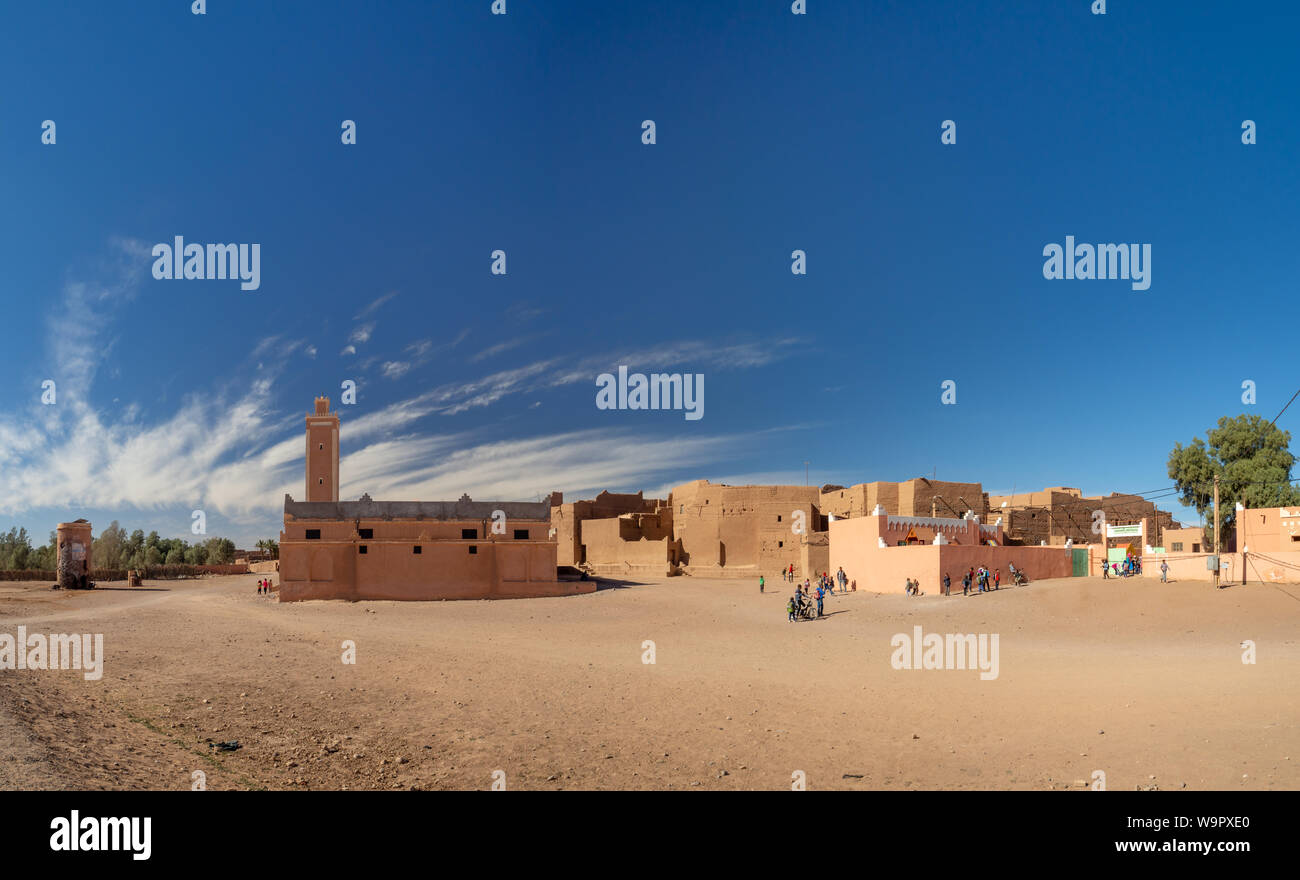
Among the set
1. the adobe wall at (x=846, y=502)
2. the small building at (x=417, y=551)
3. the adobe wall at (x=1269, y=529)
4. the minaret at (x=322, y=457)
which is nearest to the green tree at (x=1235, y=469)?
the adobe wall at (x=1269, y=529)

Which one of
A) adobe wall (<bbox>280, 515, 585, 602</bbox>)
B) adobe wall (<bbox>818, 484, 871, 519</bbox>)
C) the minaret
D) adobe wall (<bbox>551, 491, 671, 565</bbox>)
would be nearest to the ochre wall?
adobe wall (<bbox>818, 484, 871, 519</bbox>)

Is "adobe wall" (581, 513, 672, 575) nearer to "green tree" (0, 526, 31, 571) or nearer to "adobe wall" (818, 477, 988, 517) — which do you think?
"adobe wall" (818, 477, 988, 517)

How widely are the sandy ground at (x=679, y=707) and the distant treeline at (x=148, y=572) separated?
146 ft

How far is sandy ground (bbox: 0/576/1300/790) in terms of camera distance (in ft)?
31.7

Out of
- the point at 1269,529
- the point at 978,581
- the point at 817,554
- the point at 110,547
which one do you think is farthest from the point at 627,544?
the point at 110,547

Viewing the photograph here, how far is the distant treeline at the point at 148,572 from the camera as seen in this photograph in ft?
211

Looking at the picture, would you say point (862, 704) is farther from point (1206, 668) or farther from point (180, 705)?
point (180, 705)

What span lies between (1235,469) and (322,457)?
211 ft

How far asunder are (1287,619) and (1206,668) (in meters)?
11.4

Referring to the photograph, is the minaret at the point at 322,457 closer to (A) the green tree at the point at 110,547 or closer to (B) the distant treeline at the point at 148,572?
(B) the distant treeline at the point at 148,572

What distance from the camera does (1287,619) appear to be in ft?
80.0

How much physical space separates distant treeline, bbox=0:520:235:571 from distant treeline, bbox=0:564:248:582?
201 millimetres

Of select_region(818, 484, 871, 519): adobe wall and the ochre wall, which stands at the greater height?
select_region(818, 484, 871, 519): adobe wall
